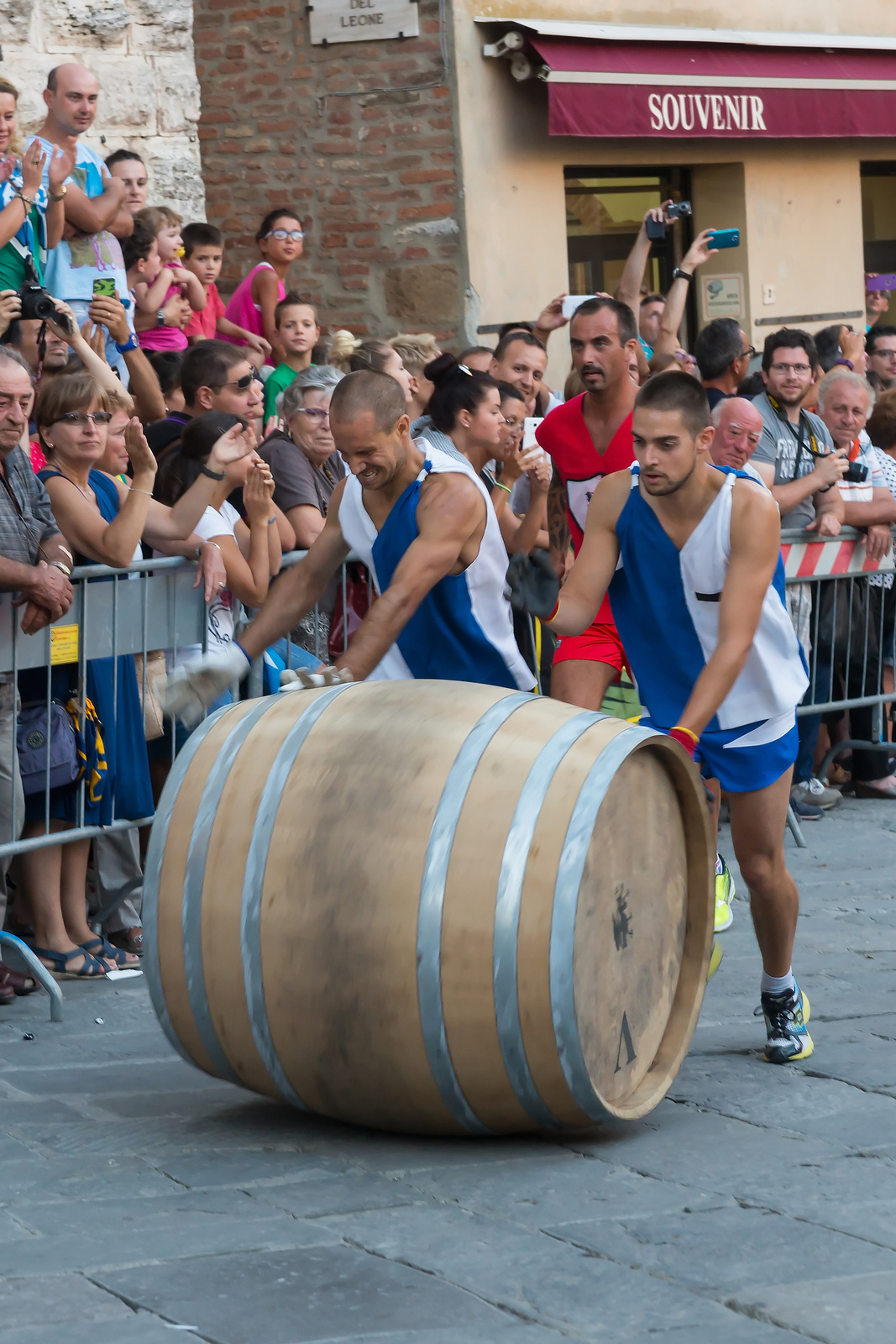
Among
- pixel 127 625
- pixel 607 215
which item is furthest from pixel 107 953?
pixel 607 215

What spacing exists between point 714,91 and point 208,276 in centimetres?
525

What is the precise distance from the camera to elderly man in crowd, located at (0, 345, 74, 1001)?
5.70m

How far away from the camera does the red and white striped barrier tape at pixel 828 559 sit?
831 centimetres

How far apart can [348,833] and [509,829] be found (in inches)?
13.5

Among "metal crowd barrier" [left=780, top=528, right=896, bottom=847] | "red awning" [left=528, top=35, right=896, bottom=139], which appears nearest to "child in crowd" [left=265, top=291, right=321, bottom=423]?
"metal crowd barrier" [left=780, top=528, right=896, bottom=847]

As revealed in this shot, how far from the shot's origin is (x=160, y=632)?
631 centimetres

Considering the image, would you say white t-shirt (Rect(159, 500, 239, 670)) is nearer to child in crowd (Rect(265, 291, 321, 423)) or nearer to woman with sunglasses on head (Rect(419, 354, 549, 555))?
woman with sunglasses on head (Rect(419, 354, 549, 555))

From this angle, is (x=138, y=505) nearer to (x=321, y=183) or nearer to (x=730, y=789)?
(x=730, y=789)

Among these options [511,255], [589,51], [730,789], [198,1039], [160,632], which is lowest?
[198,1039]

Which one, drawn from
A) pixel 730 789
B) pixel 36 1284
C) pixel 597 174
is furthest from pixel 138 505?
pixel 597 174

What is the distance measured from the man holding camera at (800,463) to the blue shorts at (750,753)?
3.32 metres

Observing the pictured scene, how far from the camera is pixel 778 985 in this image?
16.5ft

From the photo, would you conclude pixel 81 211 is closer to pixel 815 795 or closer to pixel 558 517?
pixel 558 517

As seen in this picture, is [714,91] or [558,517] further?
[714,91]
